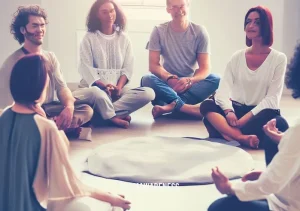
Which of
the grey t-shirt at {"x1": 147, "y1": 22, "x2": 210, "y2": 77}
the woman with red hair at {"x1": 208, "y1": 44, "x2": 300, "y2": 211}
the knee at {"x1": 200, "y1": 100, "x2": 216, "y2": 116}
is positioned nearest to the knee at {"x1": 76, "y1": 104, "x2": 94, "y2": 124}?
the knee at {"x1": 200, "y1": 100, "x2": 216, "y2": 116}

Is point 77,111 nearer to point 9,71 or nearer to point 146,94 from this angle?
point 146,94

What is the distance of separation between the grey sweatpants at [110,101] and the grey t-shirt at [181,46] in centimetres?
35

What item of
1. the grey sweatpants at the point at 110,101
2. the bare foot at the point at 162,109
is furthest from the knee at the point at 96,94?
the bare foot at the point at 162,109

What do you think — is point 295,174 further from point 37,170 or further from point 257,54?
point 257,54

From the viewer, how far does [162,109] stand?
3893mm

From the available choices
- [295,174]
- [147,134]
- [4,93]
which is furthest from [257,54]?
[295,174]

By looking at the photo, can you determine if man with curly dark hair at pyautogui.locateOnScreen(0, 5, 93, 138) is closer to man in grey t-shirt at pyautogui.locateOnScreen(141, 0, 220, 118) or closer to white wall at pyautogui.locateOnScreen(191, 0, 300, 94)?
man in grey t-shirt at pyautogui.locateOnScreen(141, 0, 220, 118)

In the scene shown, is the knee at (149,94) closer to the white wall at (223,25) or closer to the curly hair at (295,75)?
the white wall at (223,25)

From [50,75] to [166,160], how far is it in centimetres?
72

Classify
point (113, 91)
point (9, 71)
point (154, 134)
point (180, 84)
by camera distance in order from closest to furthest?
point (9, 71), point (154, 134), point (113, 91), point (180, 84)

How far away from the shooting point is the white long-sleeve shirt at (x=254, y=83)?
10.4 feet

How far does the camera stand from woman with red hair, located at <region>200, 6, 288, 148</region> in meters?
3.15

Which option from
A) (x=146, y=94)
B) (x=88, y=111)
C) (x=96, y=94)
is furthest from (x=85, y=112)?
(x=146, y=94)

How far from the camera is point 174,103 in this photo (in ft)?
12.9
